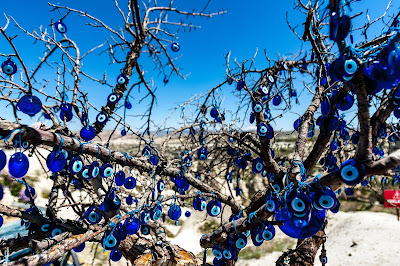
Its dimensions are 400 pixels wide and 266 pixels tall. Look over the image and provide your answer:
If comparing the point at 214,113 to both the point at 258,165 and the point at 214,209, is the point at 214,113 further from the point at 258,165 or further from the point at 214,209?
the point at 214,209

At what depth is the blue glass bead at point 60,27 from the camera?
3.41 m

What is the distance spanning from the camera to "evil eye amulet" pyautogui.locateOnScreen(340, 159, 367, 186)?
1151 millimetres

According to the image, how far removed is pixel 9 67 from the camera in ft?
8.22

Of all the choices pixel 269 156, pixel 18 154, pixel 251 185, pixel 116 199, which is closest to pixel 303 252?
pixel 269 156

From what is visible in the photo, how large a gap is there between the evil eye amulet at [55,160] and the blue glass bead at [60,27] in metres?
2.63

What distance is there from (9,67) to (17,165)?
5.66ft

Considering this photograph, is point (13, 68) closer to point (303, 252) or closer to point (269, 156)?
point (269, 156)

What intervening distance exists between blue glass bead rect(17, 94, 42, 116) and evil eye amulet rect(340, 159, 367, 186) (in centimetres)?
189

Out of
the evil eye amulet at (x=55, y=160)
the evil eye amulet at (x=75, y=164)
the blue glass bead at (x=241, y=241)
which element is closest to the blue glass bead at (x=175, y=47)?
the evil eye amulet at (x=75, y=164)

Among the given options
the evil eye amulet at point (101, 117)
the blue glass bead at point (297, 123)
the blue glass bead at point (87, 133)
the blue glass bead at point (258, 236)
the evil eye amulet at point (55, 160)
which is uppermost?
the evil eye amulet at point (101, 117)

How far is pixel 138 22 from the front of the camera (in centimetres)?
385

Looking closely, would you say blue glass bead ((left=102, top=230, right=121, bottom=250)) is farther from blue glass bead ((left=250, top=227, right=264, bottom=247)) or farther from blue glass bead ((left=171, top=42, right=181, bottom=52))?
blue glass bead ((left=171, top=42, right=181, bottom=52))

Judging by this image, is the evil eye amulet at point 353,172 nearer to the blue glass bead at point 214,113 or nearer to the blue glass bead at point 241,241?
the blue glass bead at point 241,241

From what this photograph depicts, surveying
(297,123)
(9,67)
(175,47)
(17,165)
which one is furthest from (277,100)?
(9,67)
